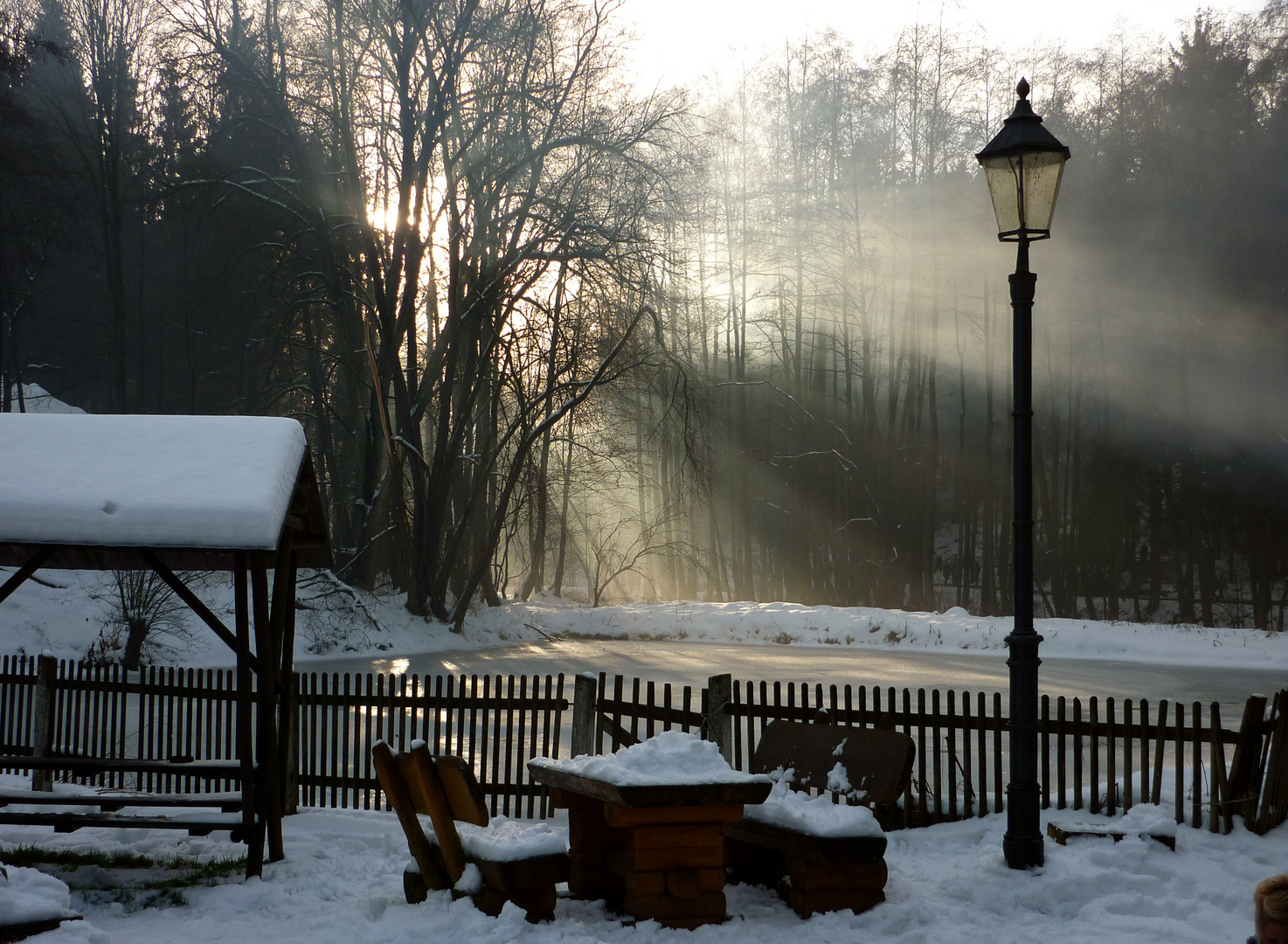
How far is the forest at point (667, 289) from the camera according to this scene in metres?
24.6

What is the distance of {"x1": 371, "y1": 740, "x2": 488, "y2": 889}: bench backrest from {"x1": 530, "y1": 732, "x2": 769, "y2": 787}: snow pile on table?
0.60 meters

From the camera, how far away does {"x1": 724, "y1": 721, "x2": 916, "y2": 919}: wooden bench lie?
569cm

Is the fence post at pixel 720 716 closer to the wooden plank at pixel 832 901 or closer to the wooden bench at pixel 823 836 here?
the wooden bench at pixel 823 836

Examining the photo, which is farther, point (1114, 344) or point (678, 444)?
point (1114, 344)

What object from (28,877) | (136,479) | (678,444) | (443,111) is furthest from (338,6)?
(28,877)

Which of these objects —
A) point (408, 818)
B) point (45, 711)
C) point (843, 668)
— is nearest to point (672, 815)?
point (408, 818)

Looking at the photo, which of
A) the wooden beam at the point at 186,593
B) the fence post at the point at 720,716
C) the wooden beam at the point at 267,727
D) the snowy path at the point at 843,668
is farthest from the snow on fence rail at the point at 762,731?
the snowy path at the point at 843,668

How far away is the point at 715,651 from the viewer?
2353 centimetres

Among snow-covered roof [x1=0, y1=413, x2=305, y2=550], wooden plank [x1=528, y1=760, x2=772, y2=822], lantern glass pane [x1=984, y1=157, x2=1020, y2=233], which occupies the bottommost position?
wooden plank [x1=528, y1=760, x2=772, y2=822]

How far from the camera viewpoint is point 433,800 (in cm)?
566

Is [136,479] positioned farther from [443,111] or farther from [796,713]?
[443,111]

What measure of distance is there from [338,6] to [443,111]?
10.6 ft

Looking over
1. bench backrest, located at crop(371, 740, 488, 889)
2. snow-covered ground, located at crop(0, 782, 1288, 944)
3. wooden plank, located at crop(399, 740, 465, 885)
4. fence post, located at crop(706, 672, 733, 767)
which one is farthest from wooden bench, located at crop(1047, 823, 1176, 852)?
wooden plank, located at crop(399, 740, 465, 885)

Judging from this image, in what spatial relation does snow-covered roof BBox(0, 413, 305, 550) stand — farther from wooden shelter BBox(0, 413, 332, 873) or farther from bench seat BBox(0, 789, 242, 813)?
bench seat BBox(0, 789, 242, 813)
